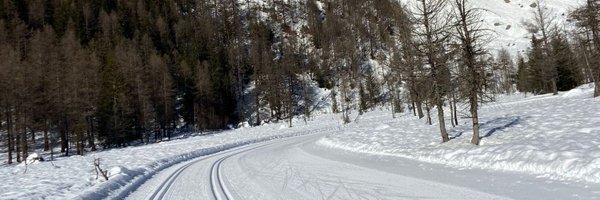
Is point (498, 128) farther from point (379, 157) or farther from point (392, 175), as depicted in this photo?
point (392, 175)

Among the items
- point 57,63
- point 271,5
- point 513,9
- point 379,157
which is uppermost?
point 271,5

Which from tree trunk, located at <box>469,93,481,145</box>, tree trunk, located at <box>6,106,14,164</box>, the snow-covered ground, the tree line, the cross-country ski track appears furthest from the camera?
tree trunk, located at <box>6,106,14,164</box>

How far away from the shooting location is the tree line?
2744 centimetres

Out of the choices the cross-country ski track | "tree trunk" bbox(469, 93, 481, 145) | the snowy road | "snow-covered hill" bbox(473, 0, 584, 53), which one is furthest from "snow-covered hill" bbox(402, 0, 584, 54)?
the snowy road

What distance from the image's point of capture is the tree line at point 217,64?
A: 27438 millimetres

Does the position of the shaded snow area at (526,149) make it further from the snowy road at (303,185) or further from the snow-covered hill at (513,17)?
the snow-covered hill at (513,17)

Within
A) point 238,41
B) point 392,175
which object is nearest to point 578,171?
point 392,175

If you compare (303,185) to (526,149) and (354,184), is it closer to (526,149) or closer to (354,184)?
(354,184)

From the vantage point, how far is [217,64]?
256 feet

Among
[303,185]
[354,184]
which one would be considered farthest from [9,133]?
[354,184]

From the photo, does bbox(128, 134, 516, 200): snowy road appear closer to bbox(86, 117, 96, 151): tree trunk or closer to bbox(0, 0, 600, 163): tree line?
bbox(0, 0, 600, 163): tree line

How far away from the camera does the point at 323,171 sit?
48.4ft

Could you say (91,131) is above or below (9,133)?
below

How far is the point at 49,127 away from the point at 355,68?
2071 inches
